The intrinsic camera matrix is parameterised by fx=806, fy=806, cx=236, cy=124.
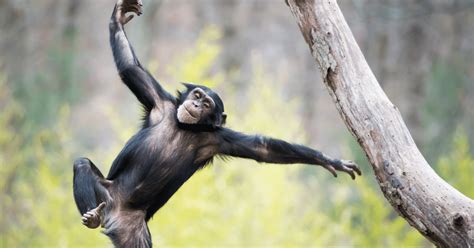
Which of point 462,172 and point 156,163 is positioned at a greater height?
point 462,172

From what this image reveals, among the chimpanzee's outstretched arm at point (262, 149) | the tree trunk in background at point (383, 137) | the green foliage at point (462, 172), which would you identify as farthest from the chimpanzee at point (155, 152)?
the green foliage at point (462, 172)

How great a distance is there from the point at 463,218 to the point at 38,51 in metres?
15.8

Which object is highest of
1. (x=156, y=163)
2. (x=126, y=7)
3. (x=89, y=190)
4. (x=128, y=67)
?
(x=126, y=7)

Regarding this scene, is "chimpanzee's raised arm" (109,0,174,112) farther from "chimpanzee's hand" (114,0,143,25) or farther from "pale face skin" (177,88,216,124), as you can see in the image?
"pale face skin" (177,88,216,124)

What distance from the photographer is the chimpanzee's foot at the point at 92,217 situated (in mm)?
5262

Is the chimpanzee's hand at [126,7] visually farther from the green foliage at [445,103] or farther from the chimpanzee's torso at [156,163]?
the green foliage at [445,103]

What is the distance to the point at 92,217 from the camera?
5.26 m

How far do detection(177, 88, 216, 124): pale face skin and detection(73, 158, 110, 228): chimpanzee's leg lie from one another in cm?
76

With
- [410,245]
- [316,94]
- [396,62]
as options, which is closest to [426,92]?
[396,62]

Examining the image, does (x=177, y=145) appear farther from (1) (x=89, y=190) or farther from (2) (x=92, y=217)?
(2) (x=92, y=217)

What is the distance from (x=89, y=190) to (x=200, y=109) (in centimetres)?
101

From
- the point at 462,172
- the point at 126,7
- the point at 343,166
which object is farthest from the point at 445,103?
the point at 126,7

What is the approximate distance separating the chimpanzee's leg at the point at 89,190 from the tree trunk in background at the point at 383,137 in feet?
5.78

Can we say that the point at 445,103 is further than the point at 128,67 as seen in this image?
Yes
